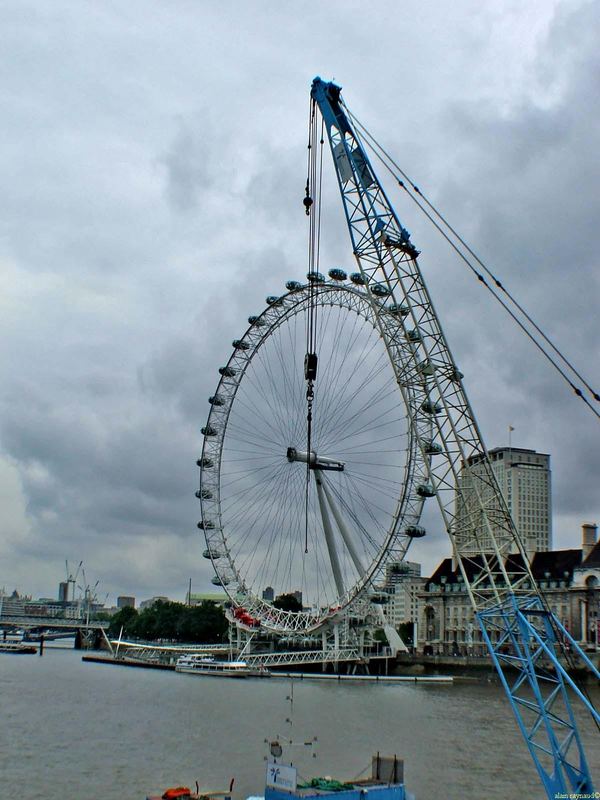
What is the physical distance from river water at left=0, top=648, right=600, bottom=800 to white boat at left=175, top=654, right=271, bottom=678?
15.3 metres

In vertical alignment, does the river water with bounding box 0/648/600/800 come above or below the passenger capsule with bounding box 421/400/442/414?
below

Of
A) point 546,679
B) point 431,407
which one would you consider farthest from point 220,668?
point 546,679

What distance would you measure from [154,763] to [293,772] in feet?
43.8

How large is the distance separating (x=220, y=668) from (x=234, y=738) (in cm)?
5169

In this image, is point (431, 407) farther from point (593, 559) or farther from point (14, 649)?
point (14, 649)

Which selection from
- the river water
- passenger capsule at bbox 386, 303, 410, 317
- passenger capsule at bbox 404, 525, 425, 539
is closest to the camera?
the river water

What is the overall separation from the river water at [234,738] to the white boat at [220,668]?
1528cm

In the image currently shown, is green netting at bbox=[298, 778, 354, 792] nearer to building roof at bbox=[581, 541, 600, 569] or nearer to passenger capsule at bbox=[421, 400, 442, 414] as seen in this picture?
passenger capsule at bbox=[421, 400, 442, 414]

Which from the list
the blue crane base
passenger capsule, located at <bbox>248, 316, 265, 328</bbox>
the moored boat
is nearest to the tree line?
the moored boat

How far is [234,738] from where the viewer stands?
43844 mm

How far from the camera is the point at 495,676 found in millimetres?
98688

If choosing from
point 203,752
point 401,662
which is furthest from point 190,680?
point 203,752

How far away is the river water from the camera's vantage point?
110ft

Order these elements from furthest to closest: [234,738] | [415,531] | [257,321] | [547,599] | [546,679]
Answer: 1. [547,599]
2. [257,321]
3. [415,531]
4. [234,738]
5. [546,679]
